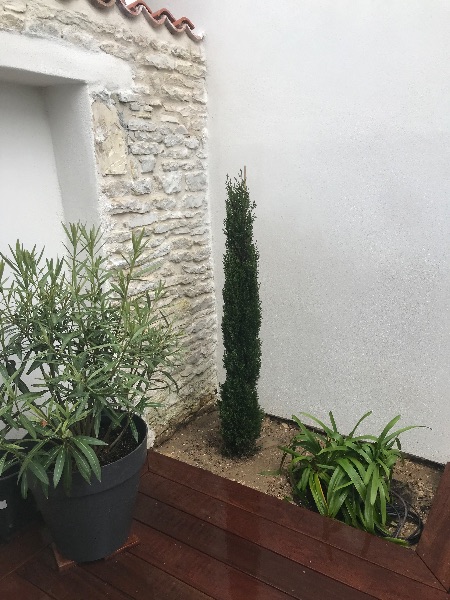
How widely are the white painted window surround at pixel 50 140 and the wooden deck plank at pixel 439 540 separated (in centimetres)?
225

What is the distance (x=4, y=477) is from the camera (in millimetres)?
2006

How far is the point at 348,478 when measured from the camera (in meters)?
2.48

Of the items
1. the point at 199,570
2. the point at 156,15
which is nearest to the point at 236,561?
the point at 199,570

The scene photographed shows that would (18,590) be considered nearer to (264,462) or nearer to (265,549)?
(265,549)

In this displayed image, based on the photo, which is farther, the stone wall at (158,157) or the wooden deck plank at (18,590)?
the stone wall at (158,157)

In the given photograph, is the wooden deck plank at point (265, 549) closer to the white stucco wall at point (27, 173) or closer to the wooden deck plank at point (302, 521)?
the wooden deck plank at point (302, 521)

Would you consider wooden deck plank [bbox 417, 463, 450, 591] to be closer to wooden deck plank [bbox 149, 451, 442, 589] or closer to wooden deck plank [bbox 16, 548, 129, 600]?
wooden deck plank [bbox 149, 451, 442, 589]

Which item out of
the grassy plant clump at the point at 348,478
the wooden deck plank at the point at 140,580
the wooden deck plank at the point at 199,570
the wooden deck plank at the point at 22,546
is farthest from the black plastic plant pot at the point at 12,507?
the grassy plant clump at the point at 348,478

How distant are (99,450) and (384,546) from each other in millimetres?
1341

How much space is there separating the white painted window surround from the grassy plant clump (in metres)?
1.82

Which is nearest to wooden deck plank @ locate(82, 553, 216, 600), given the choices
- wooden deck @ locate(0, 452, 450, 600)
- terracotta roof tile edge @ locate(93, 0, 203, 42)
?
wooden deck @ locate(0, 452, 450, 600)

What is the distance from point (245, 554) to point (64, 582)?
0.76m

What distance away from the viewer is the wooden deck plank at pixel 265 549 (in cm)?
186

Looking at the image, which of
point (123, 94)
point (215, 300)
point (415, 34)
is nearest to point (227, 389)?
point (215, 300)
